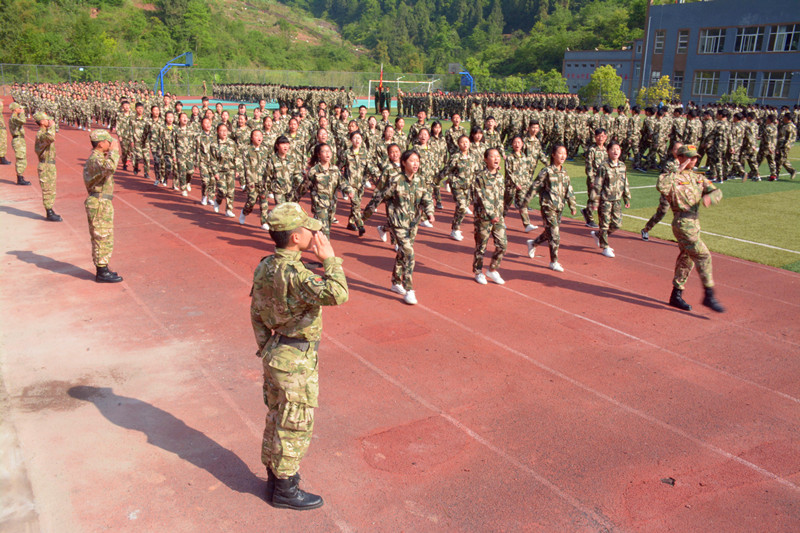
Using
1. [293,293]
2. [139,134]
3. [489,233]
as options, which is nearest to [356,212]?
[489,233]

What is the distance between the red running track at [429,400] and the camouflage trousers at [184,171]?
17.3 ft

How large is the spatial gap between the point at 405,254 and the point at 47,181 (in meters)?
8.37

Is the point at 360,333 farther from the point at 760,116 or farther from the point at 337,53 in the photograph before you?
the point at 337,53

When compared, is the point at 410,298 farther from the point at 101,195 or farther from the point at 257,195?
the point at 257,195

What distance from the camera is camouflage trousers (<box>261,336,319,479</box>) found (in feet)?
13.2

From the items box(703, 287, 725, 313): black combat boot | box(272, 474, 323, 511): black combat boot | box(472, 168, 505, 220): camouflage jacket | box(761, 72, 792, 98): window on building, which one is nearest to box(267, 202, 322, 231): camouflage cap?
box(272, 474, 323, 511): black combat boot

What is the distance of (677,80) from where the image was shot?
53.1m

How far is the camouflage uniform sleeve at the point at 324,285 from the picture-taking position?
3781 millimetres

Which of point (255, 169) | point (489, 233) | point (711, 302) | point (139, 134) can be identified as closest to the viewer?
point (711, 302)

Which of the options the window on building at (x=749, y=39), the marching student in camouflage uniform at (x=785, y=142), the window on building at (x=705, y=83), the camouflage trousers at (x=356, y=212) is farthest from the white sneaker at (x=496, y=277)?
the window on building at (x=705, y=83)

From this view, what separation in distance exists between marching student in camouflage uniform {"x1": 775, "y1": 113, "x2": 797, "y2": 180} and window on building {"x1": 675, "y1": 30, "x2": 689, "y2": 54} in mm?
37678

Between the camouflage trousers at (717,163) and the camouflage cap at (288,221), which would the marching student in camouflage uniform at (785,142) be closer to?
the camouflage trousers at (717,163)

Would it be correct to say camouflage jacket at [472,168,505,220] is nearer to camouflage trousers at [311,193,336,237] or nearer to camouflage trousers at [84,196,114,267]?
camouflage trousers at [311,193,336,237]

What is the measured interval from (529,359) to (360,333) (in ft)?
6.62
